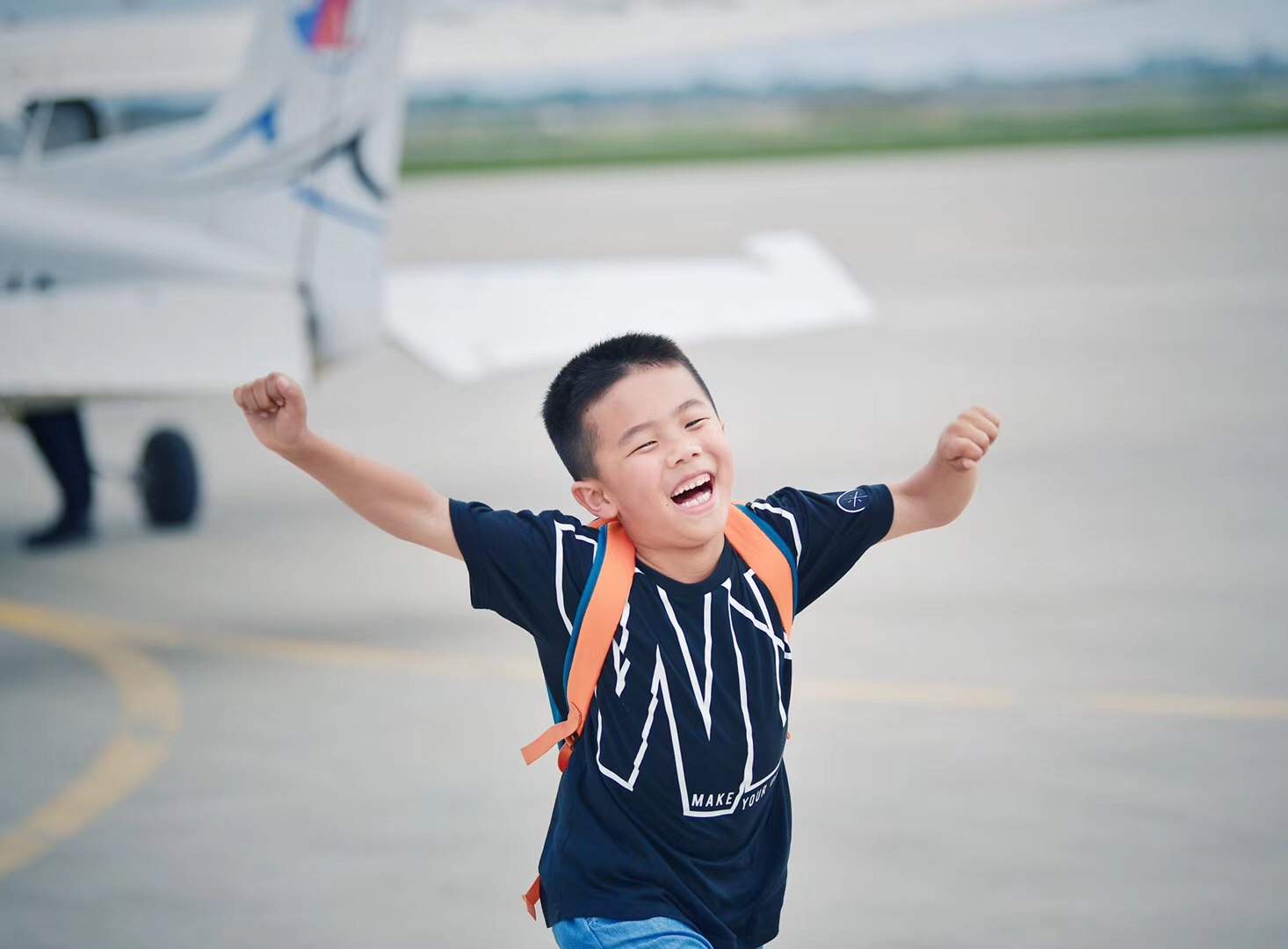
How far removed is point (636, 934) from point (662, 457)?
776 mm

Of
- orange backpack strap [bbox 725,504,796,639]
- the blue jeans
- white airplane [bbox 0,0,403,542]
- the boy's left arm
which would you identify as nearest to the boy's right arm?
orange backpack strap [bbox 725,504,796,639]

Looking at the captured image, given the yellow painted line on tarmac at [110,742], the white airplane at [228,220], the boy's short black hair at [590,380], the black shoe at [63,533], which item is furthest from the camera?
the black shoe at [63,533]

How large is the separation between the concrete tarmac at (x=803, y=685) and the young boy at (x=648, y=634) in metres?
1.82

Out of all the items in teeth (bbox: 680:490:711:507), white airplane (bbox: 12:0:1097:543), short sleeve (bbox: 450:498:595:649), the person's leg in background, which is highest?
white airplane (bbox: 12:0:1097:543)

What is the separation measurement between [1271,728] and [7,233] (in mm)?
6056

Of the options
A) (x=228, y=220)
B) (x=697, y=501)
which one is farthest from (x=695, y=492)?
(x=228, y=220)

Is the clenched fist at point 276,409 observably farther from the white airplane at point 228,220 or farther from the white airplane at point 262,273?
the white airplane at point 228,220

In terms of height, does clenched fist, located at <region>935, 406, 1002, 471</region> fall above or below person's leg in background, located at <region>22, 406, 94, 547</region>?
below

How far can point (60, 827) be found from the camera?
5.68 metres

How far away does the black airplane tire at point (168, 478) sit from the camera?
10.0m

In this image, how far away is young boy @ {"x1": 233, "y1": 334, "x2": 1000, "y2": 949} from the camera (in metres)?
2.90

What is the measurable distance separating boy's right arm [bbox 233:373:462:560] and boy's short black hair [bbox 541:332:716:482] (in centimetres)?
24

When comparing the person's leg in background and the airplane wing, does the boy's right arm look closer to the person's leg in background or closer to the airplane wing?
the airplane wing

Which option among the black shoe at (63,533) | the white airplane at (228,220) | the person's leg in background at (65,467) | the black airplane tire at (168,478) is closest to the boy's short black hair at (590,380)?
the white airplane at (228,220)
